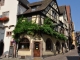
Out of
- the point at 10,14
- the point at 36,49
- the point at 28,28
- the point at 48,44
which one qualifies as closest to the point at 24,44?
the point at 36,49

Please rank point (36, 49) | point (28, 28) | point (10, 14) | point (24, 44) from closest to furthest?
point (28, 28), point (36, 49), point (24, 44), point (10, 14)

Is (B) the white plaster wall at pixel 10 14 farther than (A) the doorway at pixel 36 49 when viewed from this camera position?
Yes

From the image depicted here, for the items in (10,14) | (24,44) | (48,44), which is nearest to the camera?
(24,44)

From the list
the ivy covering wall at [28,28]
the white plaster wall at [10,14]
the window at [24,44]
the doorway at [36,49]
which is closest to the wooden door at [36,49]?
the doorway at [36,49]

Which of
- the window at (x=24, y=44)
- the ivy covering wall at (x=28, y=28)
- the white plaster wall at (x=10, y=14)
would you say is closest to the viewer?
the ivy covering wall at (x=28, y=28)

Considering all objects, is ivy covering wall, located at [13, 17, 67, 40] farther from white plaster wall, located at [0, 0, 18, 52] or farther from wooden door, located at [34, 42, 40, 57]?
wooden door, located at [34, 42, 40, 57]

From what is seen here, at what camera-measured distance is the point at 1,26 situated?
67.6 ft

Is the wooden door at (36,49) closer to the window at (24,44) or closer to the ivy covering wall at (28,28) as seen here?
the window at (24,44)

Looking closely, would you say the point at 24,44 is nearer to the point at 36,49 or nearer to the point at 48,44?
the point at 36,49

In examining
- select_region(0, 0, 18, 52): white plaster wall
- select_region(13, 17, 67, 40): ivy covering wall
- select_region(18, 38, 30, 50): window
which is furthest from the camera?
select_region(0, 0, 18, 52): white plaster wall

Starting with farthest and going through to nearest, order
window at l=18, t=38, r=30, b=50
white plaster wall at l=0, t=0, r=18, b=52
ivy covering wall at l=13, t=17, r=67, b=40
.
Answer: white plaster wall at l=0, t=0, r=18, b=52 → window at l=18, t=38, r=30, b=50 → ivy covering wall at l=13, t=17, r=67, b=40

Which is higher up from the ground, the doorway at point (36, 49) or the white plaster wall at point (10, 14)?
the white plaster wall at point (10, 14)

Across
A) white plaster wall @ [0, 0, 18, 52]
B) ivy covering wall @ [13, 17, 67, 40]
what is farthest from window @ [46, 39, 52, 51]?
white plaster wall @ [0, 0, 18, 52]

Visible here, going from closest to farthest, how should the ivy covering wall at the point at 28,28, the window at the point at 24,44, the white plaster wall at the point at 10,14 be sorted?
the ivy covering wall at the point at 28,28, the window at the point at 24,44, the white plaster wall at the point at 10,14
